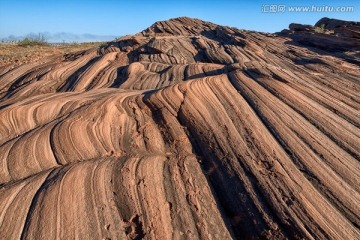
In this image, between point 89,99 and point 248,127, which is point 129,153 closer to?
point 248,127

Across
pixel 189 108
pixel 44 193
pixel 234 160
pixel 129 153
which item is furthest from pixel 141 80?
pixel 44 193

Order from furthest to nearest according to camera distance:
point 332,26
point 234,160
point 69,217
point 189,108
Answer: point 332,26
point 189,108
point 234,160
point 69,217

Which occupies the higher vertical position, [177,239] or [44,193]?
[44,193]

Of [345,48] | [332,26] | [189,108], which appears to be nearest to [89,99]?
[189,108]

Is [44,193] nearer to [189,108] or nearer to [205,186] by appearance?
[205,186]

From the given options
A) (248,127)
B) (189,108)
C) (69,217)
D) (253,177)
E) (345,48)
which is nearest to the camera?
(69,217)

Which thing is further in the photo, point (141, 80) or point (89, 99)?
point (141, 80)
